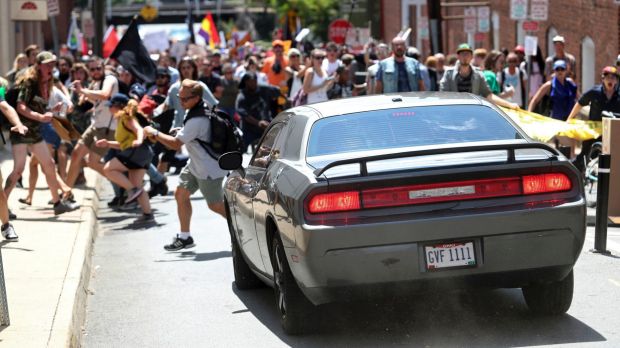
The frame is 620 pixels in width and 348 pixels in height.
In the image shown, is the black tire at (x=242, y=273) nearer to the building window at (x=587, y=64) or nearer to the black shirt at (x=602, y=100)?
the black shirt at (x=602, y=100)

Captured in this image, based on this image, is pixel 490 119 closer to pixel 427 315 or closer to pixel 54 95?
pixel 427 315

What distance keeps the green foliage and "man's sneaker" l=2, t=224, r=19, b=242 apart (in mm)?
70205

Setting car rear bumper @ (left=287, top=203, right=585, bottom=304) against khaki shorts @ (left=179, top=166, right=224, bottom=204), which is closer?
car rear bumper @ (left=287, top=203, right=585, bottom=304)

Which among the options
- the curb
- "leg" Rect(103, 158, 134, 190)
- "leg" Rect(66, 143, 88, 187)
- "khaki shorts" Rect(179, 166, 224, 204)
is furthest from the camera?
"leg" Rect(66, 143, 88, 187)

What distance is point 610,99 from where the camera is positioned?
1619cm

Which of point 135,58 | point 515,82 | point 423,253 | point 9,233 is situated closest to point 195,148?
point 9,233

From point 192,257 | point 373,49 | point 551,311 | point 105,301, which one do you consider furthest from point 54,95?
point 373,49

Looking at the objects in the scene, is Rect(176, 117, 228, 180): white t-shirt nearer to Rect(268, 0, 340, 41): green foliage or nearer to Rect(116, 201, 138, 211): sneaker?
Rect(116, 201, 138, 211): sneaker

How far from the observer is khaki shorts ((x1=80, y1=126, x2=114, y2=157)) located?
682 inches

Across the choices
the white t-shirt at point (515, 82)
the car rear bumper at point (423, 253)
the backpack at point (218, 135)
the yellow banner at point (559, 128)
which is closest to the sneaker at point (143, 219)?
the backpack at point (218, 135)

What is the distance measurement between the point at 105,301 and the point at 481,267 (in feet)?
12.5

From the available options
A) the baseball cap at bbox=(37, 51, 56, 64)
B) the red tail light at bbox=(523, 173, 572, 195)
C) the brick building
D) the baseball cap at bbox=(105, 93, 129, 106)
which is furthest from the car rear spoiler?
the brick building

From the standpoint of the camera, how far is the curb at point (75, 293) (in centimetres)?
839

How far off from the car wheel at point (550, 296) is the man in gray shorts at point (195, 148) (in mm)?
4383
